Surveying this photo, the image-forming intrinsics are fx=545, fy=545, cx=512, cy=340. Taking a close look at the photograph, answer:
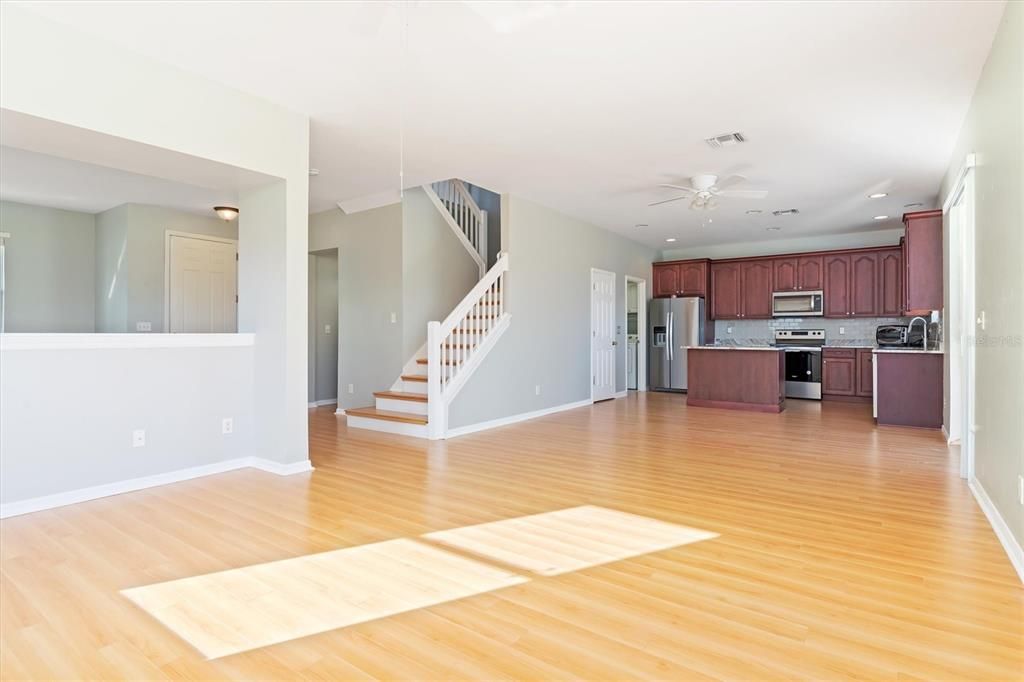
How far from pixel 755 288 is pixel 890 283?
195 cm

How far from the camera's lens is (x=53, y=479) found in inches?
131

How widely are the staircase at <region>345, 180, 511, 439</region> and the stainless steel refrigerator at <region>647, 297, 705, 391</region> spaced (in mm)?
4364

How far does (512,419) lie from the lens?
6480 millimetres

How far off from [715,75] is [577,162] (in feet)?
6.30

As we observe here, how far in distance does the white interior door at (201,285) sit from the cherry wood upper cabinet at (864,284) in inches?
368

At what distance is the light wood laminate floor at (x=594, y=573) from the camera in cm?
171

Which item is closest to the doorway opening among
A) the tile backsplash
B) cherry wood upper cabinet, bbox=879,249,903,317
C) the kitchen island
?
the kitchen island

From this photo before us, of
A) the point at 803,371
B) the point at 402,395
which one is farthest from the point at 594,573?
the point at 803,371

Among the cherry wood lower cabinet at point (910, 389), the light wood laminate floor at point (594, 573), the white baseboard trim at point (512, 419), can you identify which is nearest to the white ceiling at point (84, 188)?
the light wood laminate floor at point (594, 573)

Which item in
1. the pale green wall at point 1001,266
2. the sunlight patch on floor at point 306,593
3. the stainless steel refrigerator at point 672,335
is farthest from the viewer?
the stainless steel refrigerator at point 672,335

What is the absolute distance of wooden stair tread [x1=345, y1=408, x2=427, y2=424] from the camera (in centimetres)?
570

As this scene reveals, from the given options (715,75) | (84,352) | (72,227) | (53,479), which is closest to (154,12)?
(84,352)

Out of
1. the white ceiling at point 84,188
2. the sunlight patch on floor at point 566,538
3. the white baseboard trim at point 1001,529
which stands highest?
the white ceiling at point 84,188

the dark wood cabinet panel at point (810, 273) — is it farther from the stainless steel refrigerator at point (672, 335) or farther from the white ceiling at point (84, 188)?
the white ceiling at point (84, 188)
